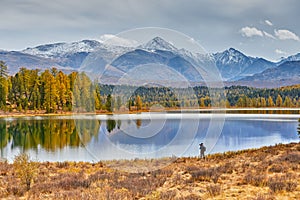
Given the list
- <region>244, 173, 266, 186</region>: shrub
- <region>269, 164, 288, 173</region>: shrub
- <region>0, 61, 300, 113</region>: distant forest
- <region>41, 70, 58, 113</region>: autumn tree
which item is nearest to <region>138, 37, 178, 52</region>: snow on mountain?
<region>0, 61, 300, 113</region>: distant forest

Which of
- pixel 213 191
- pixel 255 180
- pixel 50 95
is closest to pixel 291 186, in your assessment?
pixel 255 180

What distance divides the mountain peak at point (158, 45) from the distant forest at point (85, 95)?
4.47 feet

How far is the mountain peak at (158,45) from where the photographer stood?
34.2ft

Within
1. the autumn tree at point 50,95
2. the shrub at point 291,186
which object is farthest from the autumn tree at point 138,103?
the autumn tree at point 50,95

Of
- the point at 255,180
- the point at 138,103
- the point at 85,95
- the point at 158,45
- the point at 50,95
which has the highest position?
the point at 50,95

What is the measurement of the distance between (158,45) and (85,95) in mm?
3025

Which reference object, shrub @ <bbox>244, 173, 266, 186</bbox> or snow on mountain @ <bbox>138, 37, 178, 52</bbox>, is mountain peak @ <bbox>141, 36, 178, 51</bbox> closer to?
snow on mountain @ <bbox>138, 37, 178, 52</bbox>

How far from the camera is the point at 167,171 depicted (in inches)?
547

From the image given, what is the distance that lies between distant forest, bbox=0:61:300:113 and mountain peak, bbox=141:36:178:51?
4.47 feet

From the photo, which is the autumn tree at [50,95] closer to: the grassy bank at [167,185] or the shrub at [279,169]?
the grassy bank at [167,185]

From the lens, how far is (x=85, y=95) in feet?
35.2

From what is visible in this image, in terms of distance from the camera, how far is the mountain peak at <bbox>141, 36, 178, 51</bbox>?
10414 millimetres

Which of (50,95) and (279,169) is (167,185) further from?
(50,95)

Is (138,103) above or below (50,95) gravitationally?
below
